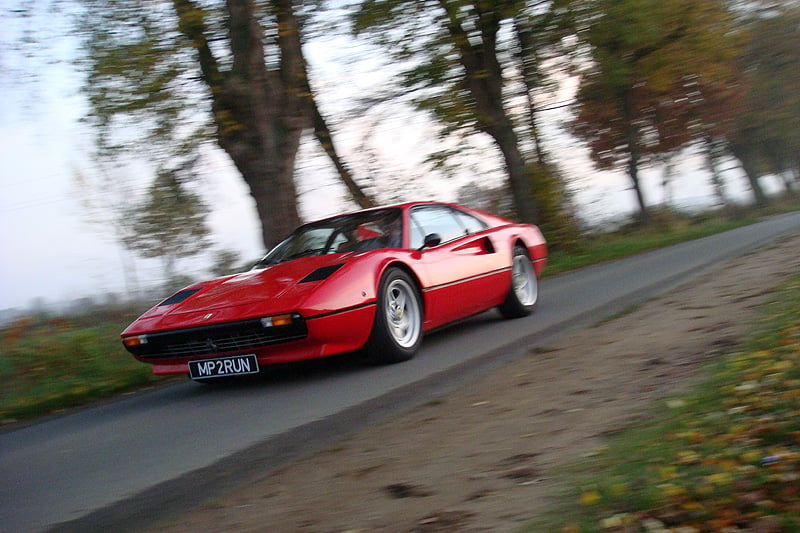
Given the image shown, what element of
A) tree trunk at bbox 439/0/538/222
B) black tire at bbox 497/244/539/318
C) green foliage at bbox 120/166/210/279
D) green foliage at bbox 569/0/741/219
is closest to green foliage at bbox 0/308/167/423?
black tire at bbox 497/244/539/318

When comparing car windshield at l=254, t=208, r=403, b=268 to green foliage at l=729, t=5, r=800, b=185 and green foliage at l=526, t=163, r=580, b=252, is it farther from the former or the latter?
green foliage at l=729, t=5, r=800, b=185

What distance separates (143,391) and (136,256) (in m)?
9.34

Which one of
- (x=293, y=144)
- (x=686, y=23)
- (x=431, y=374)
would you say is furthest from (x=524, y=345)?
(x=686, y=23)

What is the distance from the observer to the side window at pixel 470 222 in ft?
26.1

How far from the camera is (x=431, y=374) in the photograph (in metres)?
5.70

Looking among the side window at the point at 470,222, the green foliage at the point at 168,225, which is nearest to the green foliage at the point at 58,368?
the side window at the point at 470,222

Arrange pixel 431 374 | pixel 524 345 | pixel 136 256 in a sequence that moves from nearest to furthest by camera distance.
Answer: pixel 431 374 < pixel 524 345 < pixel 136 256

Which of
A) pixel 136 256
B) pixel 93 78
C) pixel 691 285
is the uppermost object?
pixel 93 78

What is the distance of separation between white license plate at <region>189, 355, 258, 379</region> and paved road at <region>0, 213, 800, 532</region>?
19cm

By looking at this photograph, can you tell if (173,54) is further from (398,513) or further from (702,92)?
(702,92)

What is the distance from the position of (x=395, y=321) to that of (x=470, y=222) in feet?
6.56

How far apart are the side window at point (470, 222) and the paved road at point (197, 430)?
0.99 metres

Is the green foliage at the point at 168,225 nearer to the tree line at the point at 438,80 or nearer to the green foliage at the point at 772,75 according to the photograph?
the tree line at the point at 438,80

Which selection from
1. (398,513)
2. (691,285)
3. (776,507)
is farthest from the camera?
(691,285)
